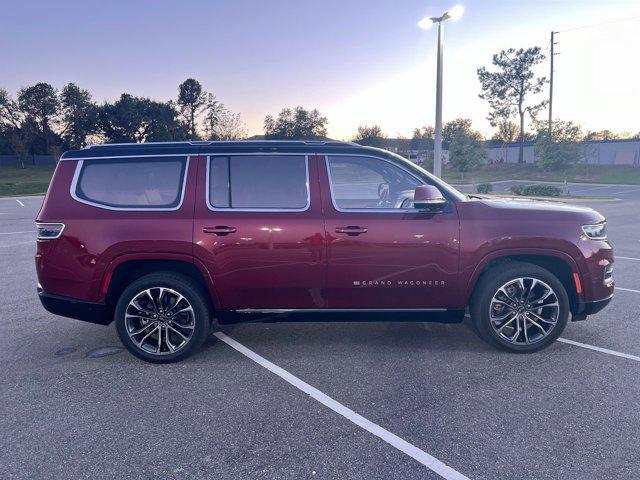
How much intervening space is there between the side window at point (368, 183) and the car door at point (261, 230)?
0.22m

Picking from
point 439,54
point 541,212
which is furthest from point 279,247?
point 439,54

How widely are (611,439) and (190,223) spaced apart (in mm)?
3583

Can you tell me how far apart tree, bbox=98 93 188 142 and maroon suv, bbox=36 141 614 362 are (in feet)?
249

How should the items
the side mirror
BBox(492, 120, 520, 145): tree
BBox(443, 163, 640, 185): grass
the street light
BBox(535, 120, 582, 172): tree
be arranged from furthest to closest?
BBox(492, 120, 520, 145): tree < BBox(443, 163, 640, 185): grass < BBox(535, 120, 582, 172): tree < the street light < the side mirror

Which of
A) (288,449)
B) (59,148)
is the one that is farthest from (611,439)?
(59,148)

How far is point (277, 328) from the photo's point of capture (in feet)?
17.1

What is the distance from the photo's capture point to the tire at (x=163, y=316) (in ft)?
13.6

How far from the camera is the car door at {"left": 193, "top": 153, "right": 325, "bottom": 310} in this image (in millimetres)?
4070

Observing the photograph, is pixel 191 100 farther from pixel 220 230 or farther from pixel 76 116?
pixel 220 230

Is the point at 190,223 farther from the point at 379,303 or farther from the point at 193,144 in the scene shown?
the point at 379,303

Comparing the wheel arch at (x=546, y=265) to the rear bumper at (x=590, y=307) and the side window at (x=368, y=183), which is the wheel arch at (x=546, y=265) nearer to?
the rear bumper at (x=590, y=307)

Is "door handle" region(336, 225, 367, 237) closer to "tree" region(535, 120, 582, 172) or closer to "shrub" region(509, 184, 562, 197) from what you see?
"shrub" region(509, 184, 562, 197)

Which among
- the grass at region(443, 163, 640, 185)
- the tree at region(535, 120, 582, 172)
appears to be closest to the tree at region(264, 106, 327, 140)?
the grass at region(443, 163, 640, 185)

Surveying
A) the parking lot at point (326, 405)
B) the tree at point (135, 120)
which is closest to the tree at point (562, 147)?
the parking lot at point (326, 405)
